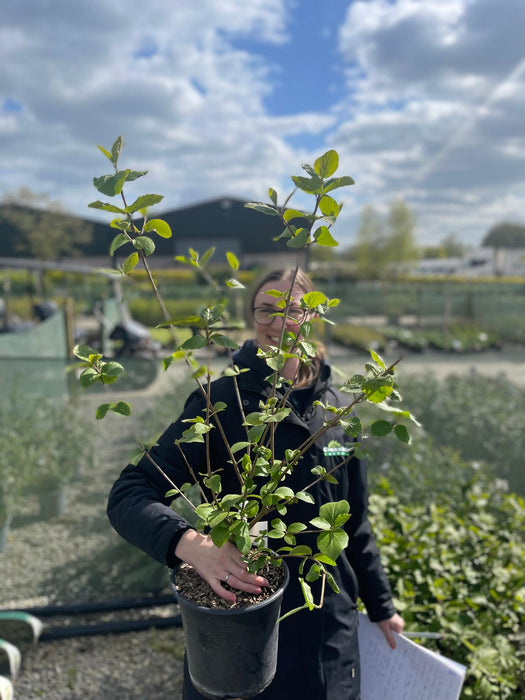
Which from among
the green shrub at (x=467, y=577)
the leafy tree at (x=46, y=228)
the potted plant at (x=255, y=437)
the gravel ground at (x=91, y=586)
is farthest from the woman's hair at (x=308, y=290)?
the leafy tree at (x=46, y=228)

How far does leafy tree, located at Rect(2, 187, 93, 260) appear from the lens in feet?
85.1

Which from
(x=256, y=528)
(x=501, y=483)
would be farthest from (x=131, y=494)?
(x=501, y=483)

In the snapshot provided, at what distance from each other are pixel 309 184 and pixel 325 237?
0.08 metres

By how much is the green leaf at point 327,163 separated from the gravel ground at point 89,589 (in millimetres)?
2433

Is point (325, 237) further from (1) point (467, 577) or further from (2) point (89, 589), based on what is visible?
(2) point (89, 589)

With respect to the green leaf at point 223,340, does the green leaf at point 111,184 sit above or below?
above

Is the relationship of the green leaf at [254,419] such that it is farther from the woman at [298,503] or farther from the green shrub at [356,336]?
the green shrub at [356,336]

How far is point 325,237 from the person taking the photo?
821 mm

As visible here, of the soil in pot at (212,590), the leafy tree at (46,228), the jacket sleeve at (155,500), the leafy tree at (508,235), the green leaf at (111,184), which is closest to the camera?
the green leaf at (111,184)

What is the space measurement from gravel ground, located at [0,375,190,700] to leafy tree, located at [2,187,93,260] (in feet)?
79.4

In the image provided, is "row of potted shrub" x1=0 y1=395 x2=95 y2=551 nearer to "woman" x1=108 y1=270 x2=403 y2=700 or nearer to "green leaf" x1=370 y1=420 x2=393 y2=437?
"woman" x1=108 y1=270 x2=403 y2=700

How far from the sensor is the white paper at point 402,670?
1.40 metres

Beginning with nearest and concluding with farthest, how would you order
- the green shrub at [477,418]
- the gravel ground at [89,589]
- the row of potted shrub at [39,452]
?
the gravel ground at [89,589], the row of potted shrub at [39,452], the green shrub at [477,418]

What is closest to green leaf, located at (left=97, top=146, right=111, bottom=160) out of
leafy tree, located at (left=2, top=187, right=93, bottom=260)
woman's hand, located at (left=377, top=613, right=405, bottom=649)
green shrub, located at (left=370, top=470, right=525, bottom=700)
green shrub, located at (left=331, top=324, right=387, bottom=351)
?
woman's hand, located at (left=377, top=613, right=405, bottom=649)
